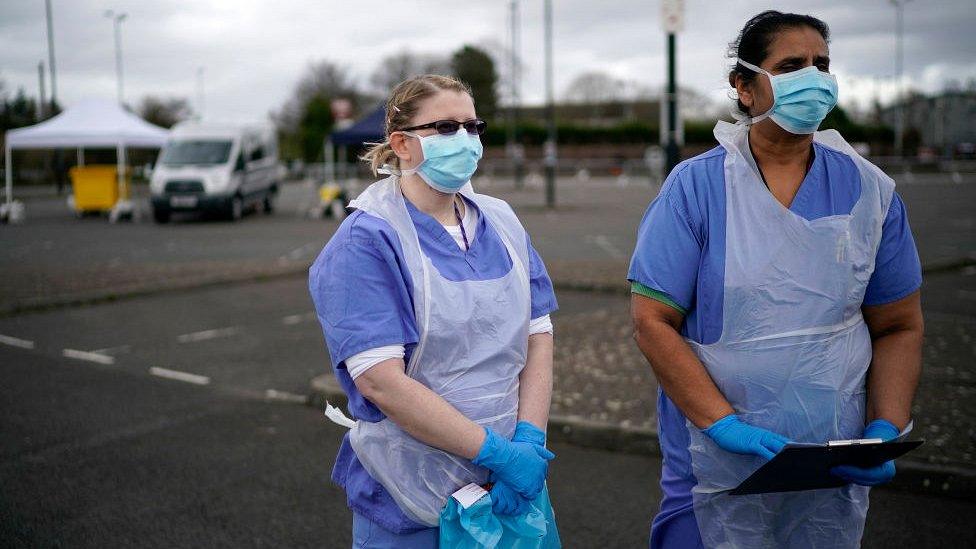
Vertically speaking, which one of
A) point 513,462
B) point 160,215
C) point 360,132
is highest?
point 360,132

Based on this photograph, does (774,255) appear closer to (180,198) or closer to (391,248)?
(391,248)

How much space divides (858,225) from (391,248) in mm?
1247

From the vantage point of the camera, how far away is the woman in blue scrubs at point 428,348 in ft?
7.37

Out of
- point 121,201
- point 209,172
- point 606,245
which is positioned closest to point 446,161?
point 606,245

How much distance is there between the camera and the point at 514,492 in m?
2.34

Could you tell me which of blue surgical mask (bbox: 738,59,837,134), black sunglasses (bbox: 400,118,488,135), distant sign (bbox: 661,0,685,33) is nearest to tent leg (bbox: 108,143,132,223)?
distant sign (bbox: 661,0,685,33)

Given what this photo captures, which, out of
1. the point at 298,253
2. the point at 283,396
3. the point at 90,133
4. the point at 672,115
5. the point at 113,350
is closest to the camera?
the point at 283,396

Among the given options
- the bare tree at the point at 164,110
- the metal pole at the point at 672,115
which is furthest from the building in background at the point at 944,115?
the metal pole at the point at 672,115

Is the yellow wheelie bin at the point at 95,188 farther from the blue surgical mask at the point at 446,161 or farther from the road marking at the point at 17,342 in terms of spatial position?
the blue surgical mask at the point at 446,161

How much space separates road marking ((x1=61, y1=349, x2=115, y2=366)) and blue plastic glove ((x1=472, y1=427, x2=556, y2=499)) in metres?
6.09

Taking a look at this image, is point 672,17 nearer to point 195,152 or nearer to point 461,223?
point 461,223

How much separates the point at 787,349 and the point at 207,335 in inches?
286

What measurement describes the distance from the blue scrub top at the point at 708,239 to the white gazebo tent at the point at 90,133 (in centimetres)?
2386

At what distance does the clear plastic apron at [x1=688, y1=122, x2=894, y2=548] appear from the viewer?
2.33 meters
